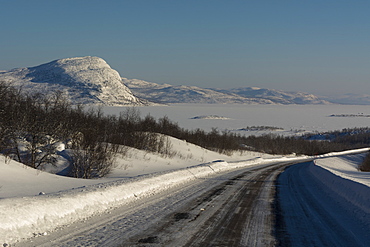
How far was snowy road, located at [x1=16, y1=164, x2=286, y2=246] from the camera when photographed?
734cm

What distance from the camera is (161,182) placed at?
655 inches

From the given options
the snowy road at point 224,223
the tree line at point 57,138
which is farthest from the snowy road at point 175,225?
the tree line at point 57,138

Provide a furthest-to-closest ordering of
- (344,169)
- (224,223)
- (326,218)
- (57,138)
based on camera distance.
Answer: (344,169), (57,138), (326,218), (224,223)

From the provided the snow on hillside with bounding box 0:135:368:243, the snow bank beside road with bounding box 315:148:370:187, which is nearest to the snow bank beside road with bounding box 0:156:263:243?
the snow on hillside with bounding box 0:135:368:243

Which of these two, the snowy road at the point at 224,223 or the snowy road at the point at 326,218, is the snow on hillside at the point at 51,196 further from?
the snowy road at the point at 326,218

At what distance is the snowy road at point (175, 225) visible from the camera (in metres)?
7.34

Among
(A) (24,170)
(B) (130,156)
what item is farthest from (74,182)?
(B) (130,156)

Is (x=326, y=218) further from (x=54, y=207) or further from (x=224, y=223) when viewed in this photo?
(x=54, y=207)

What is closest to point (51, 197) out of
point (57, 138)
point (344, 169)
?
point (57, 138)

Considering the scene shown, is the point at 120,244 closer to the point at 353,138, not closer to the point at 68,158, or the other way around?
the point at 68,158

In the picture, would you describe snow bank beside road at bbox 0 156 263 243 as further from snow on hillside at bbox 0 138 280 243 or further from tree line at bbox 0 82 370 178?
tree line at bbox 0 82 370 178

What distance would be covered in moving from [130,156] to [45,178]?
18326 millimetres

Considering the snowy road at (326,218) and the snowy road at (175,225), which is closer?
the snowy road at (175,225)

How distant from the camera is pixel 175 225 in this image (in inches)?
347
